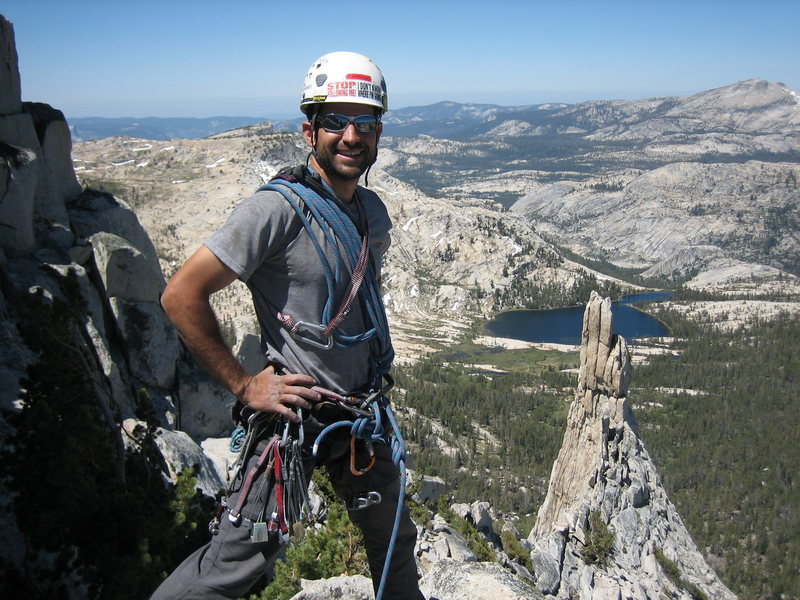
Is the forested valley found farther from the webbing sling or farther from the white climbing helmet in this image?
the white climbing helmet

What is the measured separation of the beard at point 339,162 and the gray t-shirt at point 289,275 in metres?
0.32

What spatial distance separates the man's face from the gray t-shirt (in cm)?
35

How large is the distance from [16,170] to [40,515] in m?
10.9

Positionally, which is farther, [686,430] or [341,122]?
[686,430]

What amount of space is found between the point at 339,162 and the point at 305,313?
1.26 meters

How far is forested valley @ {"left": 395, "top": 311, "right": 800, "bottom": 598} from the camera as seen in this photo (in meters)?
74.6

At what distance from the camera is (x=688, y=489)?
3452 inches

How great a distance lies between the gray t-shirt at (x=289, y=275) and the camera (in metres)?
3.85

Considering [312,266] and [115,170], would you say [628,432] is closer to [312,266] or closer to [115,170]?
[312,266]

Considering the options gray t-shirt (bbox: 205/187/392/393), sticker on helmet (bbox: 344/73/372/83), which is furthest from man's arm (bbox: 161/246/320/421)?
sticker on helmet (bbox: 344/73/372/83)

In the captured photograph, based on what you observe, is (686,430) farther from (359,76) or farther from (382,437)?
(359,76)

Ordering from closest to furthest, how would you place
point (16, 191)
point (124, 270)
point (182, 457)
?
point (16, 191) → point (182, 457) → point (124, 270)

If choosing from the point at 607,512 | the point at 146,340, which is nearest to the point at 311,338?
the point at 146,340

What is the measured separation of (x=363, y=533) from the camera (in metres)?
5.05
